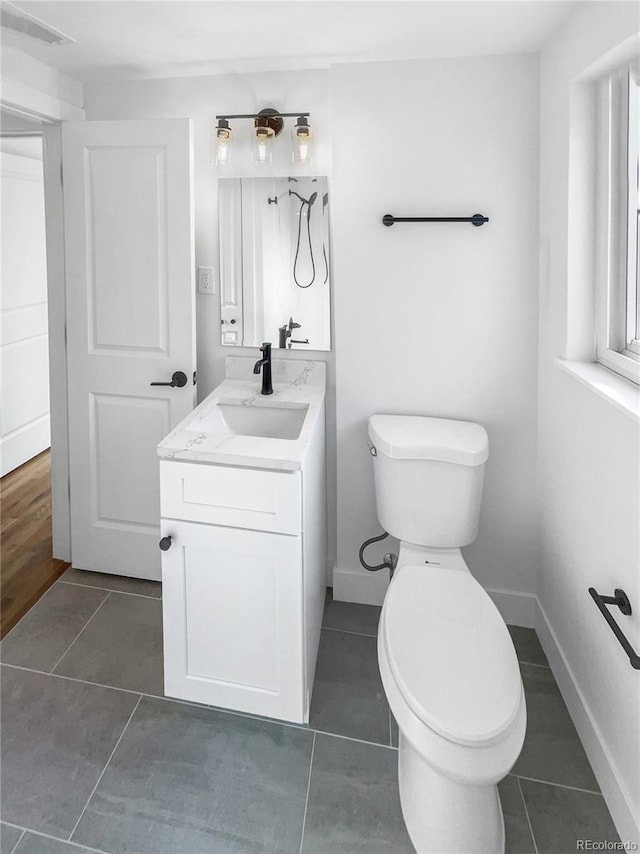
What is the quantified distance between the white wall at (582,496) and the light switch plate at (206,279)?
1333 millimetres

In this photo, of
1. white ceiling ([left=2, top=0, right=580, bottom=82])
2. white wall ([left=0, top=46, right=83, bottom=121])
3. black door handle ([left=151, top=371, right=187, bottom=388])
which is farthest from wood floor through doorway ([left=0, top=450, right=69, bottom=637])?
white ceiling ([left=2, top=0, right=580, bottom=82])

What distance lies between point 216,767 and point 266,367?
4.43ft

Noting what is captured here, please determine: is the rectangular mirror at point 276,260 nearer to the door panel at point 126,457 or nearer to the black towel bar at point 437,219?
the black towel bar at point 437,219

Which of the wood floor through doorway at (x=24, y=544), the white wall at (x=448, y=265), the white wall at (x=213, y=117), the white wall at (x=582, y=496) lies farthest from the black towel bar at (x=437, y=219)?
the wood floor through doorway at (x=24, y=544)

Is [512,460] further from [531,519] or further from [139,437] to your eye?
[139,437]

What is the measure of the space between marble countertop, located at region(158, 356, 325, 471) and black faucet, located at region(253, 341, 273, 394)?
0.03 metres

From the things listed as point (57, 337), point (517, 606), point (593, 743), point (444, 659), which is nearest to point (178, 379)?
point (57, 337)

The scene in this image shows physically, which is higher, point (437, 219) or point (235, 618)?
point (437, 219)

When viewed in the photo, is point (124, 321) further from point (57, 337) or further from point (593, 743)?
point (593, 743)

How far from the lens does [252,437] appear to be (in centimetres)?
171

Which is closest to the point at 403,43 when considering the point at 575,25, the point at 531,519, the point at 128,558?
the point at 575,25

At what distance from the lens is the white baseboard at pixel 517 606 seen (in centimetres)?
223

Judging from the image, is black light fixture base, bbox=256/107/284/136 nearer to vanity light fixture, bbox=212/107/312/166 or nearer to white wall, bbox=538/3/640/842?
vanity light fixture, bbox=212/107/312/166

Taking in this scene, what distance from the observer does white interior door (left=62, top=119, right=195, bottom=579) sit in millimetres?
2229
